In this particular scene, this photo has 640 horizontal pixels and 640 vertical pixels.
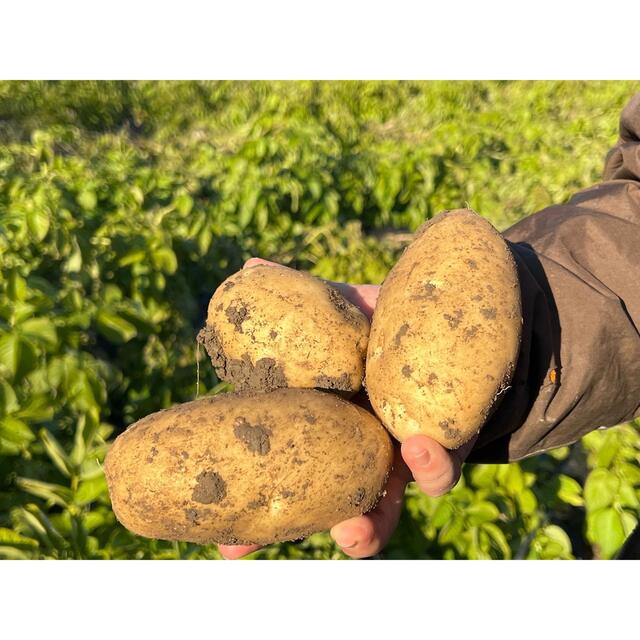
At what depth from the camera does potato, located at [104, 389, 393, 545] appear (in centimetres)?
135

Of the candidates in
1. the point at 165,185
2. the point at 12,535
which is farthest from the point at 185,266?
the point at 12,535

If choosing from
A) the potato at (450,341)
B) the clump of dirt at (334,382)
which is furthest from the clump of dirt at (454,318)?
the clump of dirt at (334,382)

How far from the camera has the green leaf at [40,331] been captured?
1.97m

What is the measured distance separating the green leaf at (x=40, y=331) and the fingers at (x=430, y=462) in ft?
3.98

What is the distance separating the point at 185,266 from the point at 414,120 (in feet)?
12.4

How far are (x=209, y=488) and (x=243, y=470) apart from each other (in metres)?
0.08

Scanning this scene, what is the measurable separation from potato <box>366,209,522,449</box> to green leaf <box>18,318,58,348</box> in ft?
3.63

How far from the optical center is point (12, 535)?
65.0 inches

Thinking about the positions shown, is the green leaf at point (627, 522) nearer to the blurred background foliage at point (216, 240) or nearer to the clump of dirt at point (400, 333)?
the blurred background foliage at point (216, 240)

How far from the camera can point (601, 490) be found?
1873 millimetres

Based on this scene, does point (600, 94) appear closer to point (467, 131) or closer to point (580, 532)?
point (467, 131)

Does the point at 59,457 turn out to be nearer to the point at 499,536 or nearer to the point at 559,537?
the point at 499,536

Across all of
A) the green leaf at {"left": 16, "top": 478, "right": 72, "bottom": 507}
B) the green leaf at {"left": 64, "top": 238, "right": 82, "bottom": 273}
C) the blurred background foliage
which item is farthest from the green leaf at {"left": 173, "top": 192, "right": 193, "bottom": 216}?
the green leaf at {"left": 16, "top": 478, "right": 72, "bottom": 507}

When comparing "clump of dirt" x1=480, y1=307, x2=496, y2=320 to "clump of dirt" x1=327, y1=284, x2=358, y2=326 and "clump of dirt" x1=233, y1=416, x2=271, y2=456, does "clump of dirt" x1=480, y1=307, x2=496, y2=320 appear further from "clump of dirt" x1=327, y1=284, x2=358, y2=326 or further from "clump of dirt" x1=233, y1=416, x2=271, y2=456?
"clump of dirt" x1=233, y1=416, x2=271, y2=456
